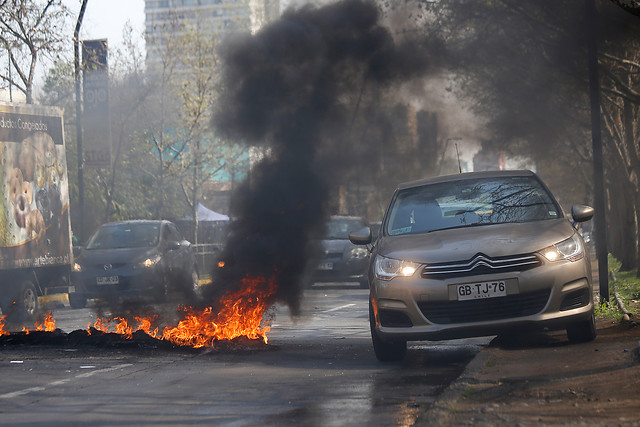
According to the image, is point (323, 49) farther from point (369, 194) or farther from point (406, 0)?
point (369, 194)

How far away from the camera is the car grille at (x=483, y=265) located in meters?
8.23

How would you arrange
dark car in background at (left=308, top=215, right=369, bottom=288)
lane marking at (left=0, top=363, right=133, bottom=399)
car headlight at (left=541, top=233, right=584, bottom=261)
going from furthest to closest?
dark car in background at (left=308, top=215, right=369, bottom=288)
car headlight at (left=541, top=233, right=584, bottom=261)
lane marking at (left=0, top=363, right=133, bottom=399)

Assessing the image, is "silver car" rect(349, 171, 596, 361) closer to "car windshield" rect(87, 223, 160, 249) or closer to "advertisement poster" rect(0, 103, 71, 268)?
"advertisement poster" rect(0, 103, 71, 268)

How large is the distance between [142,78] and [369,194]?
52.6 feet

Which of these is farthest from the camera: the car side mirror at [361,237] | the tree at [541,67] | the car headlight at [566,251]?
the tree at [541,67]

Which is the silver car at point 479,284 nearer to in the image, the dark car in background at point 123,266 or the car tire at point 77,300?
the dark car in background at point 123,266

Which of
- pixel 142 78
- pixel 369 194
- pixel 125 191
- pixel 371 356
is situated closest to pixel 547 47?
pixel 369 194

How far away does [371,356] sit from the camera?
9500 millimetres

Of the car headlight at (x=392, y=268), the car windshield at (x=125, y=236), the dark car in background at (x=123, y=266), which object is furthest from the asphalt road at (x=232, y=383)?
the car windshield at (x=125, y=236)

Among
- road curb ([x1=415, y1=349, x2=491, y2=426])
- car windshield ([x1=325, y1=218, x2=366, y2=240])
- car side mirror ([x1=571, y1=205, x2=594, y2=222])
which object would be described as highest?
car side mirror ([x1=571, y1=205, x2=594, y2=222])

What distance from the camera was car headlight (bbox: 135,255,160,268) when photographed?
19.0 metres

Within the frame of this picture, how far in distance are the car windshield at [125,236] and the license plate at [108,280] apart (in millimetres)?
1139

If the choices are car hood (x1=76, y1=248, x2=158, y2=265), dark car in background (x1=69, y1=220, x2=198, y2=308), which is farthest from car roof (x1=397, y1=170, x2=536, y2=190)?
car hood (x1=76, y1=248, x2=158, y2=265)

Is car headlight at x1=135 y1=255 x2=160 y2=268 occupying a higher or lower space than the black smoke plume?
lower
